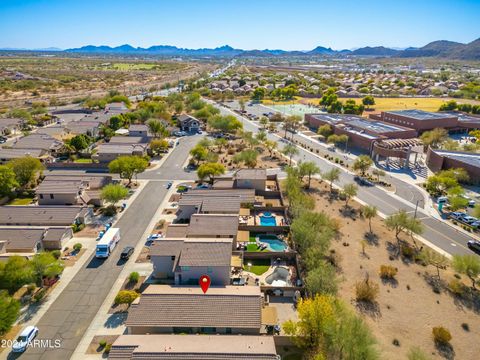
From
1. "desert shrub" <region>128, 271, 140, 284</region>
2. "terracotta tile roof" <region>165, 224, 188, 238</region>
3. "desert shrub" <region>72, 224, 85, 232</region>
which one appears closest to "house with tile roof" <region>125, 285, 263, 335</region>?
"desert shrub" <region>128, 271, 140, 284</region>

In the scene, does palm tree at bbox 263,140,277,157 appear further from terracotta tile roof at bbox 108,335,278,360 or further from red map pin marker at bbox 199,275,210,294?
terracotta tile roof at bbox 108,335,278,360

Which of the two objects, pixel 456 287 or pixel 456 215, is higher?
pixel 456 287

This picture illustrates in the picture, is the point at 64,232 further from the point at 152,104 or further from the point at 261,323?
the point at 152,104

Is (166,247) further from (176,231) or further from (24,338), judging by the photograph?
(24,338)

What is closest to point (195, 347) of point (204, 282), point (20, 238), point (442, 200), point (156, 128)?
point (204, 282)

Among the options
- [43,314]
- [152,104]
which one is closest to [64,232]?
[43,314]

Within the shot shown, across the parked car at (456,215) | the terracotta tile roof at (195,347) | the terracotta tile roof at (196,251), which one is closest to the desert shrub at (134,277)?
the terracotta tile roof at (196,251)
